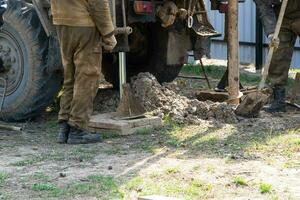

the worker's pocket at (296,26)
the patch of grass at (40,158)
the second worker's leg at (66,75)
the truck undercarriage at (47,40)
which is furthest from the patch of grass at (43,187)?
the worker's pocket at (296,26)

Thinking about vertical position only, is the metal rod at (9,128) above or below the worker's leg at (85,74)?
below

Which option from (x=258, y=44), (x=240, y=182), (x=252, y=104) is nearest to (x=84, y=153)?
(x=240, y=182)

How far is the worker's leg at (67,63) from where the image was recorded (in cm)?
707

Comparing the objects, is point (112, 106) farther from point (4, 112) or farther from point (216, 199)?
point (216, 199)

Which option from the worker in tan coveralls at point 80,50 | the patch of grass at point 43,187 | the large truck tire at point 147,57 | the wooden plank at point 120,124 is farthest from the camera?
the large truck tire at point 147,57

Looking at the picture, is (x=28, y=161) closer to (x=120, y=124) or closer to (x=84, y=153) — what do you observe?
(x=84, y=153)

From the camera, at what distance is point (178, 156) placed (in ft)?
22.0

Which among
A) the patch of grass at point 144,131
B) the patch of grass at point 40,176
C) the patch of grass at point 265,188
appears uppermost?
the patch of grass at point 265,188

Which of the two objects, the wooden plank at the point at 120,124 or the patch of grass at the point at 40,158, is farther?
the wooden plank at the point at 120,124

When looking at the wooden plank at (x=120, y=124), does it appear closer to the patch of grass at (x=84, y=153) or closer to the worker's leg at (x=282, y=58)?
the patch of grass at (x=84, y=153)

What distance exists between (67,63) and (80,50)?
0.22 meters

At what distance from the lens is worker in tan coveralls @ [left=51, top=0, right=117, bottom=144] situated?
7.02m

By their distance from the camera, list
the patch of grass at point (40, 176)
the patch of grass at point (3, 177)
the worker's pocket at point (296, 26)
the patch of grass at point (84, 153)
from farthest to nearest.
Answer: the worker's pocket at point (296, 26) < the patch of grass at point (84, 153) < the patch of grass at point (40, 176) < the patch of grass at point (3, 177)

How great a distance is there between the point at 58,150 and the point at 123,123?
910 mm
